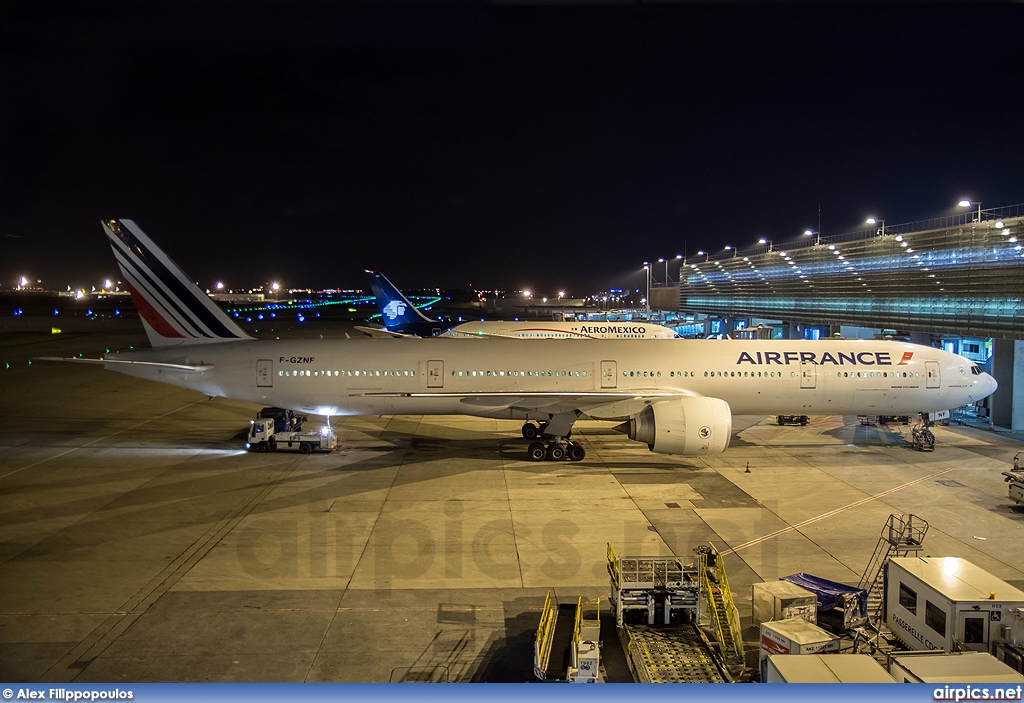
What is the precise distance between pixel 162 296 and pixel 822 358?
77.1ft

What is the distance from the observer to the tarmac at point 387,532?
412 inches

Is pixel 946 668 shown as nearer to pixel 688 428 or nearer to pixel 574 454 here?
pixel 688 428

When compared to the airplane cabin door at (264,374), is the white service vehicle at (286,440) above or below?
below

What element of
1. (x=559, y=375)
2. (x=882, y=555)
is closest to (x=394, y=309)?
(x=559, y=375)

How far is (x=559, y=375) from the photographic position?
2395cm

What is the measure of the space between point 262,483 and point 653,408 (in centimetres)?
1176

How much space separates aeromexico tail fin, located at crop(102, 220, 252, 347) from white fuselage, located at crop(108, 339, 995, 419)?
683 millimetres

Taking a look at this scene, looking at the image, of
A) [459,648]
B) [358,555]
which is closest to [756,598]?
[459,648]

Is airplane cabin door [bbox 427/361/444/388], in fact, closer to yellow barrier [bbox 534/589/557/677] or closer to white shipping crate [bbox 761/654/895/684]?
yellow barrier [bbox 534/589/557/677]

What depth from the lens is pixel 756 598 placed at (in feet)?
35.1

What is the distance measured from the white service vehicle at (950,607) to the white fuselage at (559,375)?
45.4ft

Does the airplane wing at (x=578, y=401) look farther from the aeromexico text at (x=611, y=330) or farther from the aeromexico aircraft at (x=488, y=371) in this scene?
the aeromexico text at (x=611, y=330)

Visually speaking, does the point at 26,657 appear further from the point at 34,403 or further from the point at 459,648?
the point at 34,403

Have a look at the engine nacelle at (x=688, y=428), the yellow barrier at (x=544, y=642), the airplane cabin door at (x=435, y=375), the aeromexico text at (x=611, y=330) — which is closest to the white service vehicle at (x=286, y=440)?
the airplane cabin door at (x=435, y=375)
